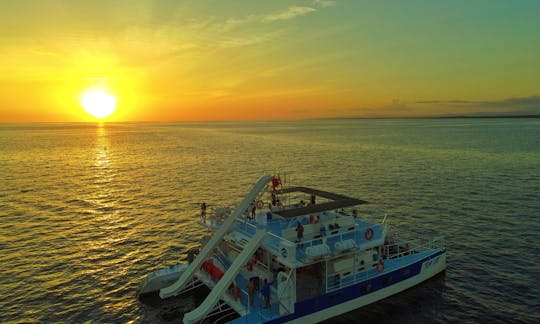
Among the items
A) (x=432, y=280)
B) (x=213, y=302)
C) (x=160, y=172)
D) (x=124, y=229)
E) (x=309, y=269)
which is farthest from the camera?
(x=160, y=172)

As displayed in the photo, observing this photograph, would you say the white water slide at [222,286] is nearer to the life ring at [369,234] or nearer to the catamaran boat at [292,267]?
the catamaran boat at [292,267]

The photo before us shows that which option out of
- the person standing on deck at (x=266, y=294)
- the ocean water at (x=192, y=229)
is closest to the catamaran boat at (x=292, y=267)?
the person standing on deck at (x=266, y=294)

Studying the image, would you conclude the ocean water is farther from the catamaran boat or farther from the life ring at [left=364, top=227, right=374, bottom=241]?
the life ring at [left=364, top=227, right=374, bottom=241]

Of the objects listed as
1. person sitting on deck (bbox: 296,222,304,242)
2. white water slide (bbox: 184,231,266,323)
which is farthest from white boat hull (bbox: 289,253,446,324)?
person sitting on deck (bbox: 296,222,304,242)

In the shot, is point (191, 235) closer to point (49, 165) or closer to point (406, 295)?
point (406, 295)

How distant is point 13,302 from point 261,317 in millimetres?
16824

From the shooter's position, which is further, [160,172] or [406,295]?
[160,172]

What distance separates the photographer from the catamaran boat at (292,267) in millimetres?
16453

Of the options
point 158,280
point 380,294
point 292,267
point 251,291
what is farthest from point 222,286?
point 380,294

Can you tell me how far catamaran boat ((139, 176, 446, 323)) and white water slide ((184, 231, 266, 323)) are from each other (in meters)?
0.05

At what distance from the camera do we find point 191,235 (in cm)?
3209

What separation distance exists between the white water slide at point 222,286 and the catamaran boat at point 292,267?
0.15 feet

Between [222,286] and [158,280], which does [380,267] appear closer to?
[222,286]

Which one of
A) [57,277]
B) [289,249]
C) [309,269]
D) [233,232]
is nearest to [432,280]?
[309,269]
